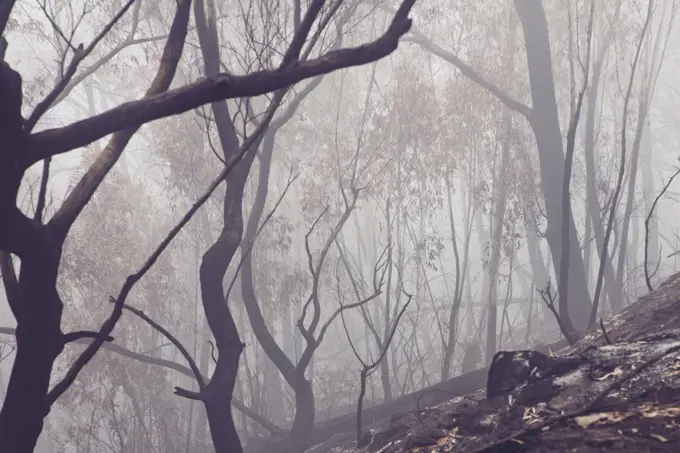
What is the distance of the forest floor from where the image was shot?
2.47m

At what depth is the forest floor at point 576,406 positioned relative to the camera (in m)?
2.47

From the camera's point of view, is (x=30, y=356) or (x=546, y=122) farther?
(x=546, y=122)

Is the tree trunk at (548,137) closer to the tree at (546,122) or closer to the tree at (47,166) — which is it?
the tree at (546,122)

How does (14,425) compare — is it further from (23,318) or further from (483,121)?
(483,121)

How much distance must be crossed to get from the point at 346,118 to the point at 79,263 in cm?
920

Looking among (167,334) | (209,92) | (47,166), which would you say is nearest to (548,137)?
(167,334)

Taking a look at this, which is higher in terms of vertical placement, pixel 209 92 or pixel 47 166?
pixel 47 166

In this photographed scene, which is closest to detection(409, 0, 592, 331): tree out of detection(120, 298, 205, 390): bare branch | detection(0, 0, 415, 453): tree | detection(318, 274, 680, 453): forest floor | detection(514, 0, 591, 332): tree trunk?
detection(514, 0, 591, 332): tree trunk

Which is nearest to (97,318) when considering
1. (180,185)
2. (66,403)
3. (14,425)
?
(66,403)

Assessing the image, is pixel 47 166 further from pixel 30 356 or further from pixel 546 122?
pixel 546 122

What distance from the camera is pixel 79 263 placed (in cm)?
1238

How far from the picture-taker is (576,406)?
2.87 metres

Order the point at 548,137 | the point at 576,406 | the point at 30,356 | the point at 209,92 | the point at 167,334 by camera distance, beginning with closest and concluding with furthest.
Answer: the point at 209,92 < the point at 576,406 < the point at 30,356 < the point at 167,334 < the point at 548,137

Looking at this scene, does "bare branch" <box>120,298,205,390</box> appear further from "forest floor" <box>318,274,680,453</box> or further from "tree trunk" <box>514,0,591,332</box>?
"tree trunk" <box>514,0,591,332</box>
